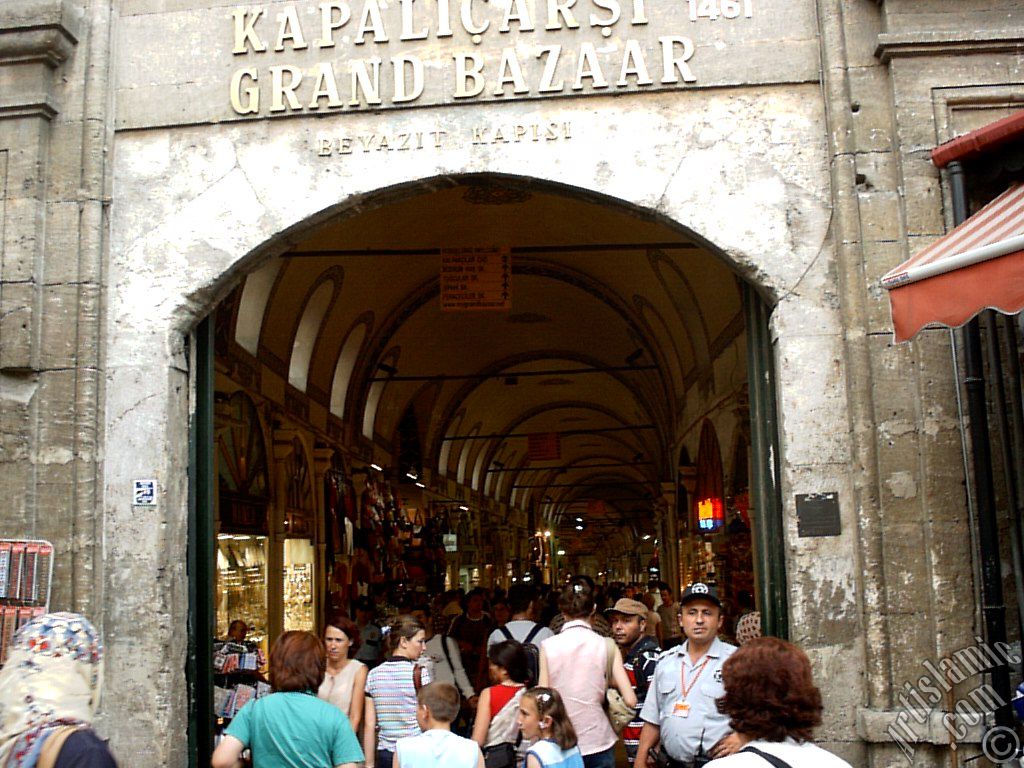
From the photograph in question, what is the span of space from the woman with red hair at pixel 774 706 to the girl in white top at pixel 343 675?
9.47 ft

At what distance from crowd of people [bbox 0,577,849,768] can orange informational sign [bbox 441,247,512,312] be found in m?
5.14

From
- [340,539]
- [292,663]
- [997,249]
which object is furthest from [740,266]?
[340,539]

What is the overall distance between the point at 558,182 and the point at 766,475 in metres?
1.91

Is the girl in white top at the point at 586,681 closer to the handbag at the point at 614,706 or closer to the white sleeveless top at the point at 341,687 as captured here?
the handbag at the point at 614,706

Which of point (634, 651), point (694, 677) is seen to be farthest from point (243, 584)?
point (694, 677)

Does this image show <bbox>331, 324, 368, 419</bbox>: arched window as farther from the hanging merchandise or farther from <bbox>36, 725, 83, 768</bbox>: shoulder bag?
<bbox>36, 725, 83, 768</bbox>: shoulder bag

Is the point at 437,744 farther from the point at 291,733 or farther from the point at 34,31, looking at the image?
the point at 34,31

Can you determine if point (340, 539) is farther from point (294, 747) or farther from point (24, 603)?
point (294, 747)

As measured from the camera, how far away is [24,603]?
5.42 metres

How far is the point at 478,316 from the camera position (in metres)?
16.1

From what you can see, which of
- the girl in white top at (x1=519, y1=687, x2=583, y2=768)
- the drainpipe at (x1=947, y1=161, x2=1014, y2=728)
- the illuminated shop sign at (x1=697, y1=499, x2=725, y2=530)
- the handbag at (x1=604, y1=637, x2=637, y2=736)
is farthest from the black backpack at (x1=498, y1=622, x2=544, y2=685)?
the illuminated shop sign at (x1=697, y1=499, x2=725, y2=530)

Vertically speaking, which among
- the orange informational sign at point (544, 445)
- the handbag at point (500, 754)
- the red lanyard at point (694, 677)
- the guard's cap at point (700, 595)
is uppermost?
the orange informational sign at point (544, 445)

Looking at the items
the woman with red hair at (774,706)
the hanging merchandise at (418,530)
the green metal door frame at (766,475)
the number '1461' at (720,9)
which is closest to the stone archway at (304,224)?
the green metal door frame at (766,475)

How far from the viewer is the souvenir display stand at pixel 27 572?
545 cm
